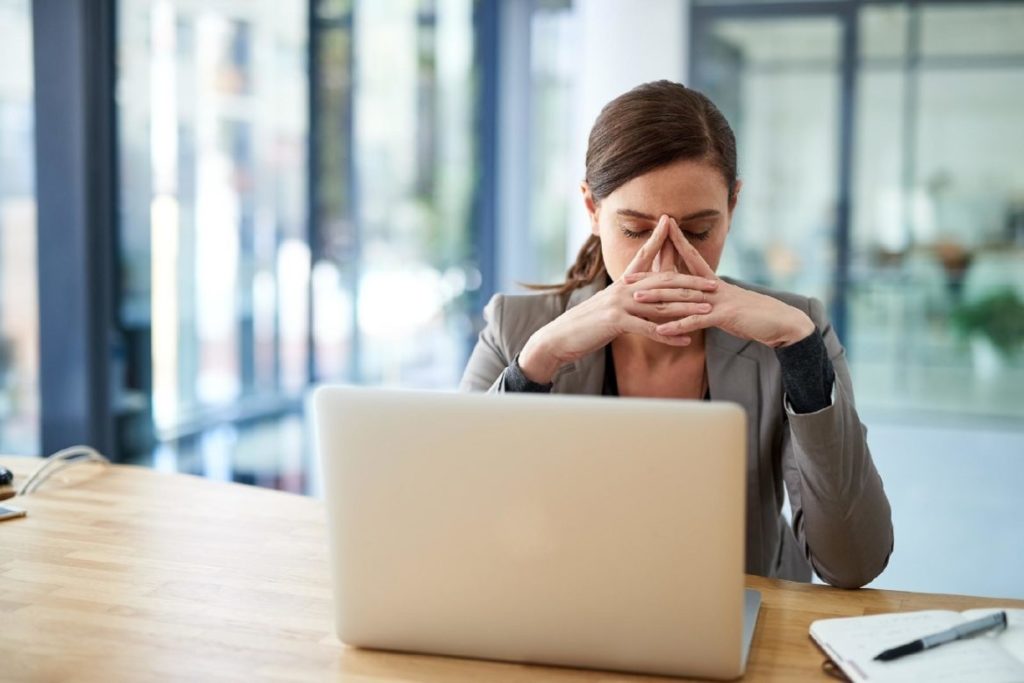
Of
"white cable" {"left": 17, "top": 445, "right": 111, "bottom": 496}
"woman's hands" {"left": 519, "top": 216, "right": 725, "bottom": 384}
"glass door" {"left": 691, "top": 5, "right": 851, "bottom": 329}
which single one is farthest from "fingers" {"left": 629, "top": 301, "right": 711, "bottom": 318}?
"glass door" {"left": 691, "top": 5, "right": 851, "bottom": 329}

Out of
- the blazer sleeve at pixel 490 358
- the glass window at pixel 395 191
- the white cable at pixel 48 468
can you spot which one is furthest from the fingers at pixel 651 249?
the glass window at pixel 395 191

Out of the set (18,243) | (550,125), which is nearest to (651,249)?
(18,243)

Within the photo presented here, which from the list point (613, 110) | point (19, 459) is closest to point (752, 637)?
point (613, 110)

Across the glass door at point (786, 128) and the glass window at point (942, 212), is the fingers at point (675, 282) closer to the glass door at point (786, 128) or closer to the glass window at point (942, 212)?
the glass door at point (786, 128)

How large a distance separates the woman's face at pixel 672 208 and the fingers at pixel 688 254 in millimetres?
36

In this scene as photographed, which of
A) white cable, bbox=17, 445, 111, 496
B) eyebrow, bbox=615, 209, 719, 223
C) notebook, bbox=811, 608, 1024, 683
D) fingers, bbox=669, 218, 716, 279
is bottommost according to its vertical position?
white cable, bbox=17, 445, 111, 496

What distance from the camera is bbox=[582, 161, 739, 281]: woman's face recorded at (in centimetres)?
172

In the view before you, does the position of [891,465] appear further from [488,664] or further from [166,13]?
[488,664]

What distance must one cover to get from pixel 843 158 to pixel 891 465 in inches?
64.1

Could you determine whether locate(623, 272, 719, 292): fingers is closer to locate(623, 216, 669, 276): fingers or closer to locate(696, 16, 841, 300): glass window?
locate(623, 216, 669, 276): fingers

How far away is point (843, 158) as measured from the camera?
5.41 m

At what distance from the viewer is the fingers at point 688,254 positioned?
1678mm

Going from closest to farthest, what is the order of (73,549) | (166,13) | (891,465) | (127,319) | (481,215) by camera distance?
(73,549), (127,319), (166,13), (891,465), (481,215)

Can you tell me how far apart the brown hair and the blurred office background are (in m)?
2.26
